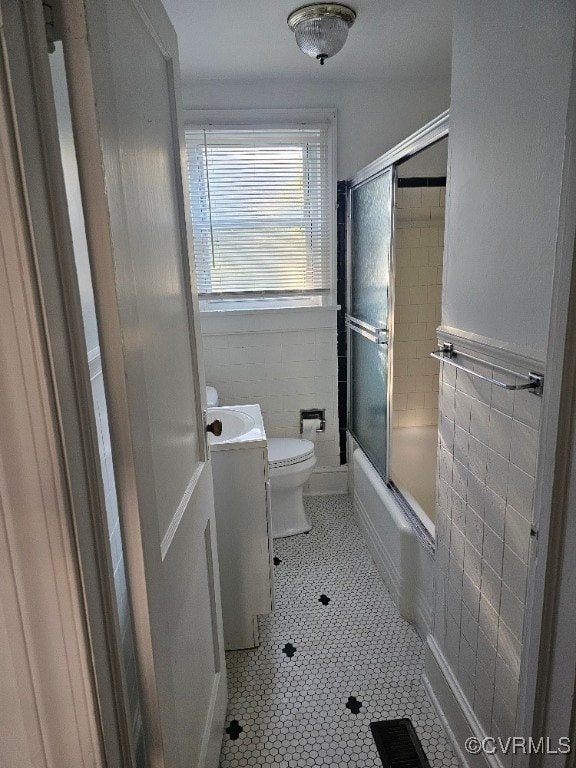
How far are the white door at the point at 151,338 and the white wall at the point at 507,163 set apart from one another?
0.74 metres

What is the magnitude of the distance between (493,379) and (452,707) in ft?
3.40

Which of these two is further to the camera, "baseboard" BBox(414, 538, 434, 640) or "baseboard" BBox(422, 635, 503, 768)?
"baseboard" BBox(414, 538, 434, 640)

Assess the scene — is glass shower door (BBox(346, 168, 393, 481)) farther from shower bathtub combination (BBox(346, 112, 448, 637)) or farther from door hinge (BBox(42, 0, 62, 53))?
door hinge (BBox(42, 0, 62, 53))

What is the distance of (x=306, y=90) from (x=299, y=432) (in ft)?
6.33

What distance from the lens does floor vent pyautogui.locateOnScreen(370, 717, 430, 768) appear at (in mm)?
1417

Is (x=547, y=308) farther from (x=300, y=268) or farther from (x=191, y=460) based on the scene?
(x=300, y=268)

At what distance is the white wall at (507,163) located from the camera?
0.94 metres

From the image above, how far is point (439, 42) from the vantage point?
2145mm

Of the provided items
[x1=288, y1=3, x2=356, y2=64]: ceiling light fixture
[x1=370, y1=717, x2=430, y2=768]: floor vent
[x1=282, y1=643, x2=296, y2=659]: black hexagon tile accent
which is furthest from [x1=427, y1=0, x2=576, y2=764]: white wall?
[x1=288, y1=3, x2=356, y2=64]: ceiling light fixture

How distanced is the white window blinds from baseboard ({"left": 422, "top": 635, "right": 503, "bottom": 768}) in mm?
1976

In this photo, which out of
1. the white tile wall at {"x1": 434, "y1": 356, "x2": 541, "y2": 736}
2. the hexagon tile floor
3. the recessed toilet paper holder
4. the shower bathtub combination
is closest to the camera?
the white tile wall at {"x1": 434, "y1": 356, "x2": 541, "y2": 736}

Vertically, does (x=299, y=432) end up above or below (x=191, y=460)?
below

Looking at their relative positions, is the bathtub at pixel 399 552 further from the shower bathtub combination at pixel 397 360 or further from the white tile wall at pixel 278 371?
the white tile wall at pixel 278 371

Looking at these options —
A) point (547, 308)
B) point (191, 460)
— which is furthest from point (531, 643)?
point (191, 460)
